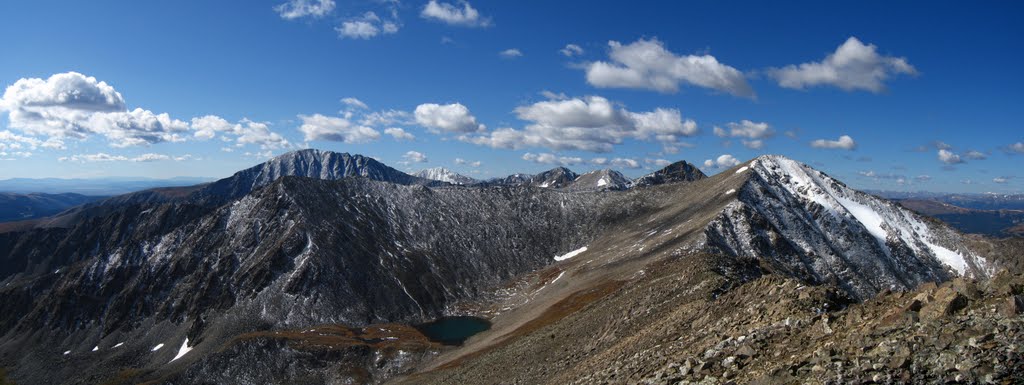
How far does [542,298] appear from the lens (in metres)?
137

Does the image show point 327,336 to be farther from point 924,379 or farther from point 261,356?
point 924,379

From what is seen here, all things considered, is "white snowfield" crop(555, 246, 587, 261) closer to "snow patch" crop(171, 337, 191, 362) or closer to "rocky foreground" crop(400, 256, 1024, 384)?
"snow patch" crop(171, 337, 191, 362)

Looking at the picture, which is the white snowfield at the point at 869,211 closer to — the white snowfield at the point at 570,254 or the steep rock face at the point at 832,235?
the steep rock face at the point at 832,235

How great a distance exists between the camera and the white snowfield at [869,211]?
552 ft

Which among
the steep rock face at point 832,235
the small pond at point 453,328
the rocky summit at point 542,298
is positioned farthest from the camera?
the steep rock face at point 832,235

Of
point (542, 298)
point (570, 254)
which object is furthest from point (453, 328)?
point (570, 254)

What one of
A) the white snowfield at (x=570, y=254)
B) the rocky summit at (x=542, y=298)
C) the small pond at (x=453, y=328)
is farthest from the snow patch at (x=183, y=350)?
the white snowfield at (x=570, y=254)

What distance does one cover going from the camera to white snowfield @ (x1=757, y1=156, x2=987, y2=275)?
168250 millimetres

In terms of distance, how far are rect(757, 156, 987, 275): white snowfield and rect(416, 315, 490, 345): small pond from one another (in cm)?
11413

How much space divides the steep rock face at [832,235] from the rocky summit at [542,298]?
0.77 metres

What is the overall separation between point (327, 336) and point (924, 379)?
117 metres

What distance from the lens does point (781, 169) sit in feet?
646

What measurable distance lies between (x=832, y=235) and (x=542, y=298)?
90844 mm

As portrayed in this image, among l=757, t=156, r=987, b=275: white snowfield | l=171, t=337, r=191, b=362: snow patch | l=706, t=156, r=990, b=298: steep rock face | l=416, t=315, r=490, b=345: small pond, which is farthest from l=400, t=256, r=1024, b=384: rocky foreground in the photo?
l=757, t=156, r=987, b=275: white snowfield
